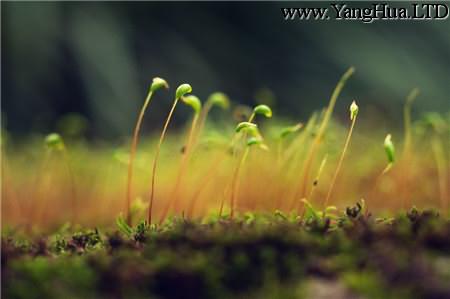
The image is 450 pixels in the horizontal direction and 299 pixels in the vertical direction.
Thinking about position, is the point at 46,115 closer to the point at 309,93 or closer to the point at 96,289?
the point at 309,93

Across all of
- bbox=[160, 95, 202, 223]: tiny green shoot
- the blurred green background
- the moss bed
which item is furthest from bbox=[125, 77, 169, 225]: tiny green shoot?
the blurred green background

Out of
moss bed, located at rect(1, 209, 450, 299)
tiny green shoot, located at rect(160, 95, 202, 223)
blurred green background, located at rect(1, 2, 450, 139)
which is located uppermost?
blurred green background, located at rect(1, 2, 450, 139)

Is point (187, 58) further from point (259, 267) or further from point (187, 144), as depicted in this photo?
point (259, 267)

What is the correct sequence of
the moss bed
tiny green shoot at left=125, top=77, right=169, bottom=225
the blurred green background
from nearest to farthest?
the moss bed
tiny green shoot at left=125, top=77, right=169, bottom=225
the blurred green background

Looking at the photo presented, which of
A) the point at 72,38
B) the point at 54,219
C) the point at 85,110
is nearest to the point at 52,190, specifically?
the point at 54,219

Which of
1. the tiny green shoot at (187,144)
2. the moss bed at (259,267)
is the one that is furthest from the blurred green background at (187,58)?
the moss bed at (259,267)

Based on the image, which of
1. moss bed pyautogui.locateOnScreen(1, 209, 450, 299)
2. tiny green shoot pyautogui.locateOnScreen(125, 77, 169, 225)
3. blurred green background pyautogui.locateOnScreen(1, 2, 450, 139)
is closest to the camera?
moss bed pyautogui.locateOnScreen(1, 209, 450, 299)

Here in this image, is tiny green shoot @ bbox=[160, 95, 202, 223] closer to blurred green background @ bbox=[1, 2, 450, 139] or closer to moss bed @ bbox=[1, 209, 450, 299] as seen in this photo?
moss bed @ bbox=[1, 209, 450, 299]
